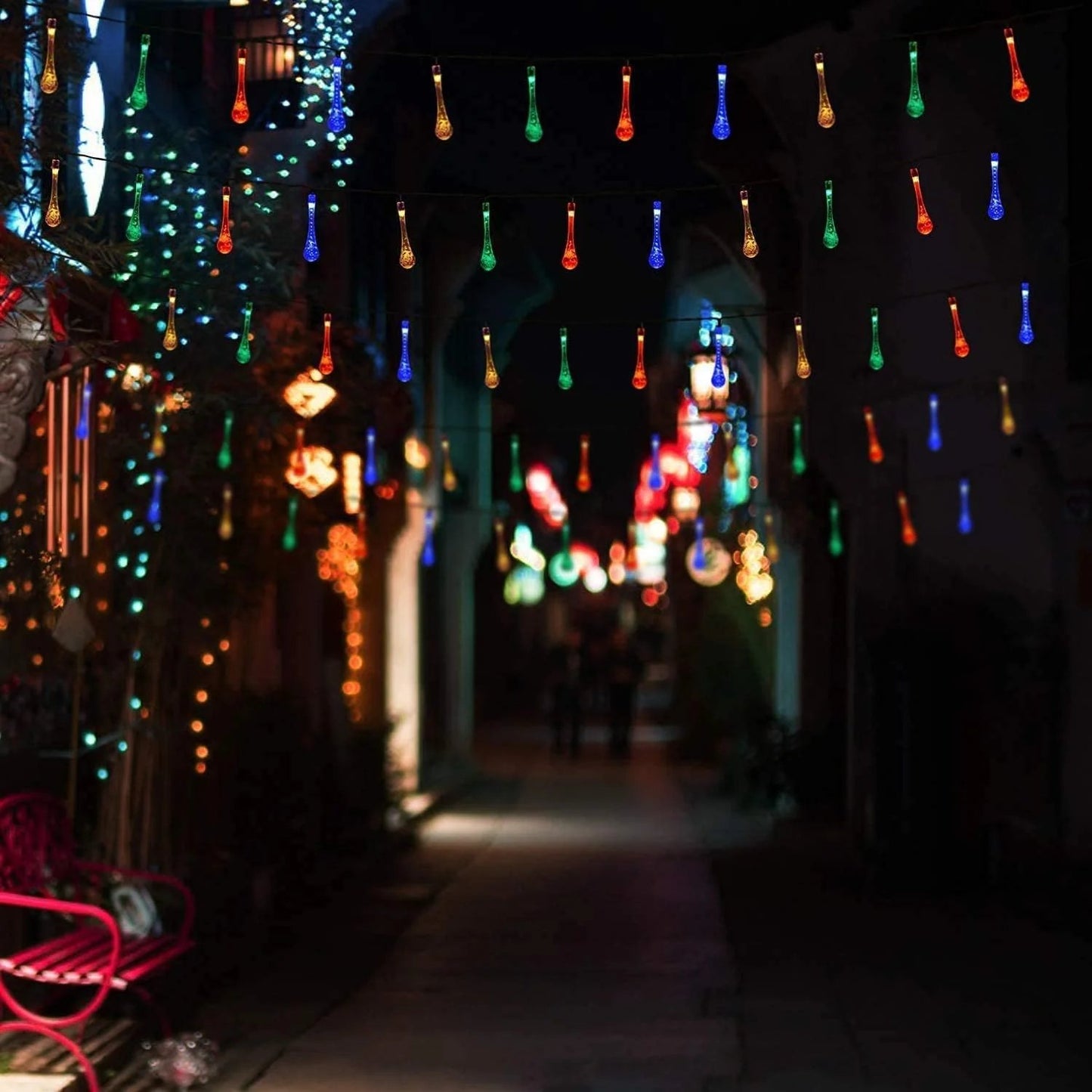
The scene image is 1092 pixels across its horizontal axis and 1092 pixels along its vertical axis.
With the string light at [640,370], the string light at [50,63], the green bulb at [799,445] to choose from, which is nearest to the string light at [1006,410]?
the green bulb at [799,445]

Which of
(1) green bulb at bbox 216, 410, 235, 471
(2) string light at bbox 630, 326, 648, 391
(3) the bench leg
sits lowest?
(3) the bench leg

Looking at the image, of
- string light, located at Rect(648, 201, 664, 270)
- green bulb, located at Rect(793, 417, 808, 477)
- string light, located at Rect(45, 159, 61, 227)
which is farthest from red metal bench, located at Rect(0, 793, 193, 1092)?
green bulb, located at Rect(793, 417, 808, 477)

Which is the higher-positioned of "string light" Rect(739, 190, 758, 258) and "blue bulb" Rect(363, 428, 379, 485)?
"string light" Rect(739, 190, 758, 258)

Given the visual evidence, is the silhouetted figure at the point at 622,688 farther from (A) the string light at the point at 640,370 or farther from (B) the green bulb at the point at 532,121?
(B) the green bulb at the point at 532,121

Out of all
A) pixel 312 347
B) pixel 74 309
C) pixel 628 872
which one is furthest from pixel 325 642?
pixel 74 309

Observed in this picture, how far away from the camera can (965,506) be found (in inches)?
638

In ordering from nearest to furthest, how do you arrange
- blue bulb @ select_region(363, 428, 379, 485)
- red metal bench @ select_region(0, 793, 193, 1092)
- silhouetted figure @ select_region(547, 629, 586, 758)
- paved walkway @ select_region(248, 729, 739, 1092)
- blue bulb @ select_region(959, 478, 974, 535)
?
red metal bench @ select_region(0, 793, 193, 1092), paved walkway @ select_region(248, 729, 739, 1092), blue bulb @ select_region(363, 428, 379, 485), blue bulb @ select_region(959, 478, 974, 535), silhouetted figure @ select_region(547, 629, 586, 758)

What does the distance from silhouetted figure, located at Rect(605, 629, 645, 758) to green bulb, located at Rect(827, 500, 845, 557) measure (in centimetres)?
1101

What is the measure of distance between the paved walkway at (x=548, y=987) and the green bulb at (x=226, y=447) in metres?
3.40

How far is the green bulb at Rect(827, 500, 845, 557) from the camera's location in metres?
19.1

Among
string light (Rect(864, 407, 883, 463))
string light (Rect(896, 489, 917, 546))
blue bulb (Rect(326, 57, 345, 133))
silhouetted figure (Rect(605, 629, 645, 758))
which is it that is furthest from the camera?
silhouetted figure (Rect(605, 629, 645, 758))

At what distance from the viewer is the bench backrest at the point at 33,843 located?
934cm

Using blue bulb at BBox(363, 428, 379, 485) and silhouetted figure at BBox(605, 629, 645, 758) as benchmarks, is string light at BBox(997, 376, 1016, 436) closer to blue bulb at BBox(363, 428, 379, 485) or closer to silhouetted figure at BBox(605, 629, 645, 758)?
blue bulb at BBox(363, 428, 379, 485)

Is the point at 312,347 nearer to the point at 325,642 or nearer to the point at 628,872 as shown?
the point at 628,872
